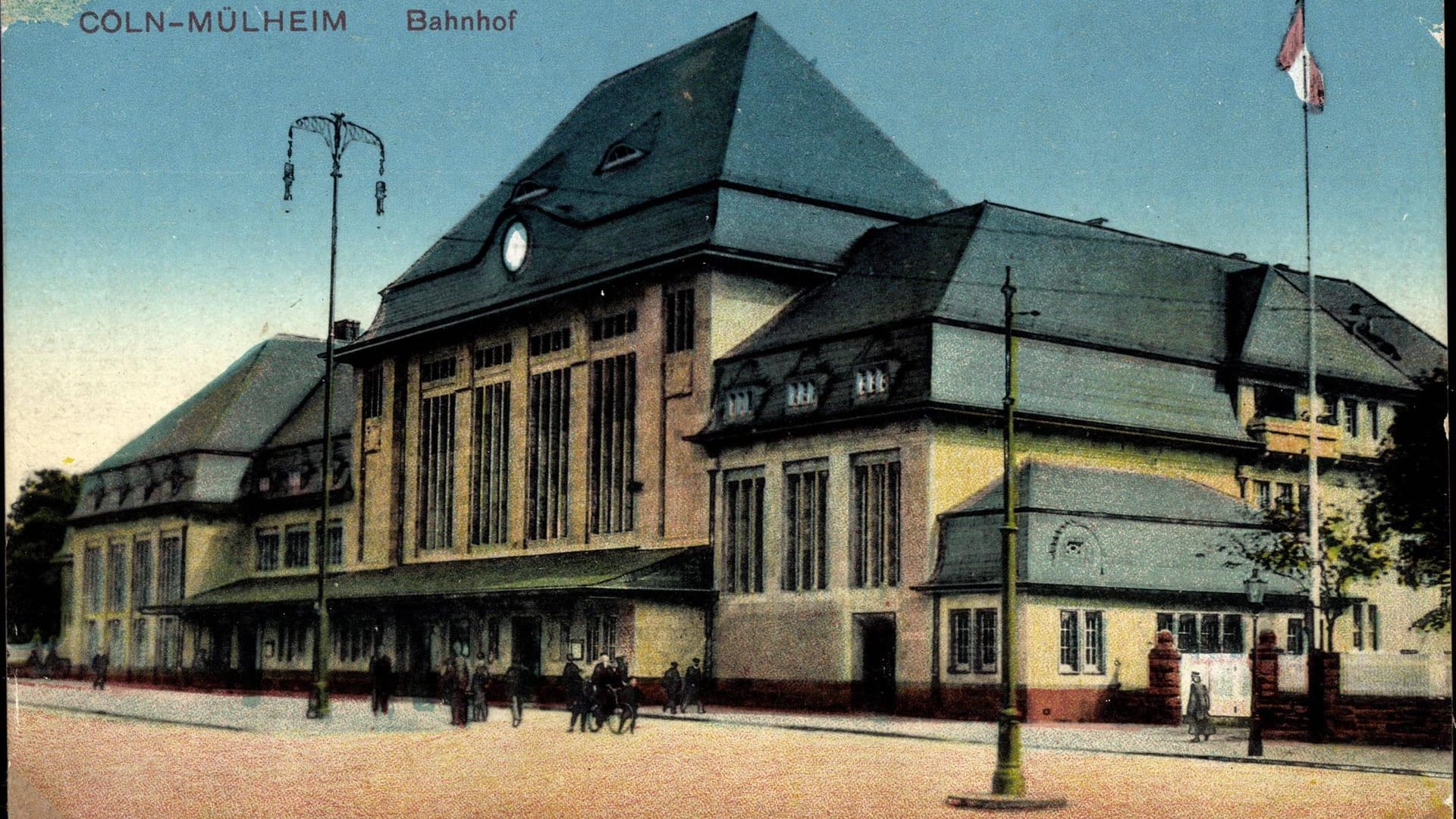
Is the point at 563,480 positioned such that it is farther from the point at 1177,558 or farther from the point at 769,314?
the point at 1177,558

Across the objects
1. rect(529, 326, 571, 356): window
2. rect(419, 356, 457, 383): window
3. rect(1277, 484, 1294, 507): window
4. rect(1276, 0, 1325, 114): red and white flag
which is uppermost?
rect(1276, 0, 1325, 114): red and white flag

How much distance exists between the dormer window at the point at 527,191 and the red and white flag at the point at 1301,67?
18053mm

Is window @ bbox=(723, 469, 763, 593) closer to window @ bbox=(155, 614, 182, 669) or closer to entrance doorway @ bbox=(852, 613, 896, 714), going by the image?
entrance doorway @ bbox=(852, 613, 896, 714)

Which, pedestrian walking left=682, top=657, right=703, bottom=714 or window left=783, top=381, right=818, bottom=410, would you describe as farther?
window left=783, top=381, right=818, bottom=410

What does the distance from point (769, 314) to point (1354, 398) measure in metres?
17.6

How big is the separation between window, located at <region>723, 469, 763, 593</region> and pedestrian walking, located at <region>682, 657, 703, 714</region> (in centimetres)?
208

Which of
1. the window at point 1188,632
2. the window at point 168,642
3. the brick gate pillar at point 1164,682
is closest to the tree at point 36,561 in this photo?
the window at point 168,642

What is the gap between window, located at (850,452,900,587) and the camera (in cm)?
3819

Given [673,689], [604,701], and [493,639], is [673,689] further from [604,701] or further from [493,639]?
[493,639]

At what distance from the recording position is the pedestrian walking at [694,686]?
38.3 meters

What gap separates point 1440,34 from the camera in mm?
23875

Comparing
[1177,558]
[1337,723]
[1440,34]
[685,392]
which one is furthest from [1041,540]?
[1440,34]

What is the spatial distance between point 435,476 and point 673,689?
37.2 feet

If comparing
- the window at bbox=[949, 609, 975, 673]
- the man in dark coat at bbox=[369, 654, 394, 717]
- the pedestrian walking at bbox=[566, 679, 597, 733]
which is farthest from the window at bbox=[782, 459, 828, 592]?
the man in dark coat at bbox=[369, 654, 394, 717]
